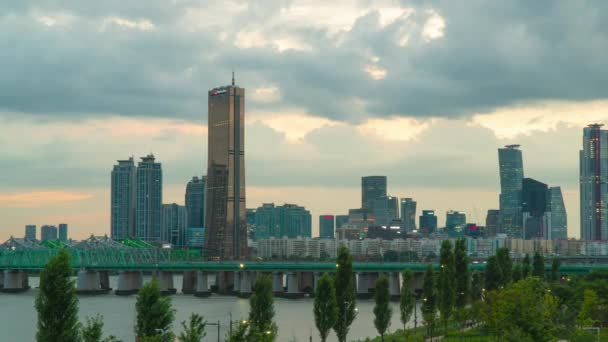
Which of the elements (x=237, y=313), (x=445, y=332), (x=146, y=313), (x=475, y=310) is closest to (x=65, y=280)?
(x=146, y=313)

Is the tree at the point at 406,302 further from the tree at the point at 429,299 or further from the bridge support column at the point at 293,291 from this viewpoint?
the bridge support column at the point at 293,291

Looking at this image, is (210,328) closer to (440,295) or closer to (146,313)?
(440,295)

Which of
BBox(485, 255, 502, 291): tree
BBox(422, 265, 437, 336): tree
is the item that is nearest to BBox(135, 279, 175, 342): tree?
BBox(422, 265, 437, 336): tree

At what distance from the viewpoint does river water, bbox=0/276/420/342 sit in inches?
4220

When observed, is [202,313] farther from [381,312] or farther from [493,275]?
[381,312]

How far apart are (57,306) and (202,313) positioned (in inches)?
3566

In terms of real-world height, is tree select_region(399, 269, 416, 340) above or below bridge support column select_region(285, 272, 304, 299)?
above

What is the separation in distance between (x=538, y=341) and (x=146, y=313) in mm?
27414

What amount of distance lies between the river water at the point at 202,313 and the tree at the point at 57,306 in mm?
29883

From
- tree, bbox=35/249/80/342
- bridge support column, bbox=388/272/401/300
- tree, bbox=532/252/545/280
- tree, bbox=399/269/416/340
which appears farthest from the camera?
bridge support column, bbox=388/272/401/300

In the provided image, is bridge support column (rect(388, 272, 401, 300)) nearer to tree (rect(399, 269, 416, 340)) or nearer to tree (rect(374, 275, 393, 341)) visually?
tree (rect(399, 269, 416, 340))

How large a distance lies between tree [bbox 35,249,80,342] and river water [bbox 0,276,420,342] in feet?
98.0

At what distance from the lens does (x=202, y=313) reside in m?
142

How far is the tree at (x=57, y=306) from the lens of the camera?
51.7 meters
